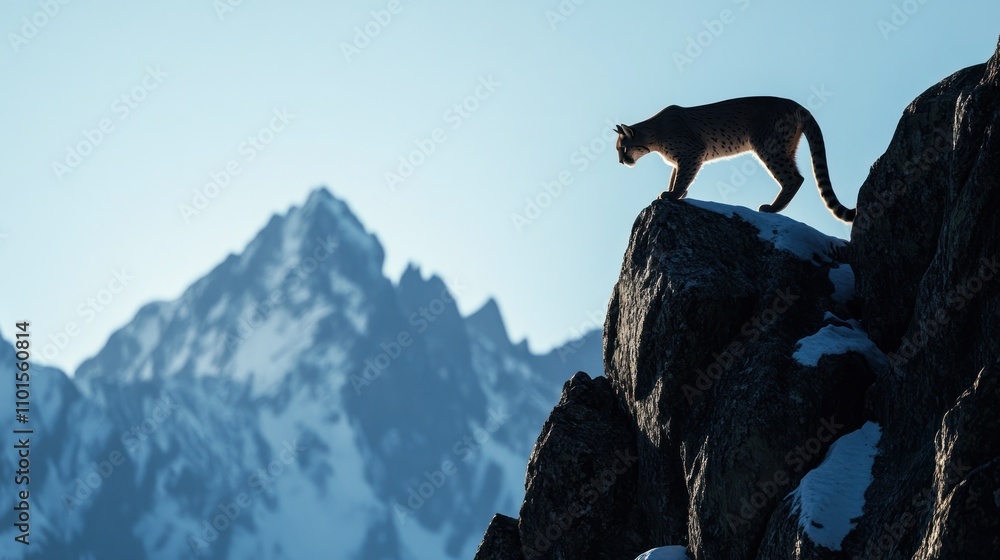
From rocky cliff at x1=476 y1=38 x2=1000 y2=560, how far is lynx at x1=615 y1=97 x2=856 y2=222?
217 cm

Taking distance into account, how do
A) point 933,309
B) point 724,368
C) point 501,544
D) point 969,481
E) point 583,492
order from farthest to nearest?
point 501,544 < point 583,492 < point 724,368 < point 933,309 < point 969,481

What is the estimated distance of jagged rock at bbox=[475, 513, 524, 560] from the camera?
68.0 ft

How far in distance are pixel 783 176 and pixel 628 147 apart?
4172 millimetres

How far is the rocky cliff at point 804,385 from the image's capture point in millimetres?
12562

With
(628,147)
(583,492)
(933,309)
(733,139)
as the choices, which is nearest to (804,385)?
(933,309)

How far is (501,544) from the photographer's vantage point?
68.6ft

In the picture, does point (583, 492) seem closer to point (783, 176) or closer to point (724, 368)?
point (724, 368)

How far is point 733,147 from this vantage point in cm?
2284

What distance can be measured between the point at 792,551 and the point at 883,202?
6.10m

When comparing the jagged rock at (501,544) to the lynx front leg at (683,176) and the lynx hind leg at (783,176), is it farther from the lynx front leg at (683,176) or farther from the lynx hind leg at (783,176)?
the lynx hind leg at (783,176)

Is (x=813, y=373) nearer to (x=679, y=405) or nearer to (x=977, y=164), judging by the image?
(x=679, y=405)

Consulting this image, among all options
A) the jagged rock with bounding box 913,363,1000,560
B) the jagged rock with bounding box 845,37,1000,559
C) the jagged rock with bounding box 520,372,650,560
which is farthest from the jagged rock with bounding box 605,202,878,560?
the jagged rock with bounding box 913,363,1000,560

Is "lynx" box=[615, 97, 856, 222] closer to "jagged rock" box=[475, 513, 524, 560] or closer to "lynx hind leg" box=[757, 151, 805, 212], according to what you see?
"lynx hind leg" box=[757, 151, 805, 212]

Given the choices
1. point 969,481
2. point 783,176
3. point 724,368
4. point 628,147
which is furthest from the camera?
point 628,147
